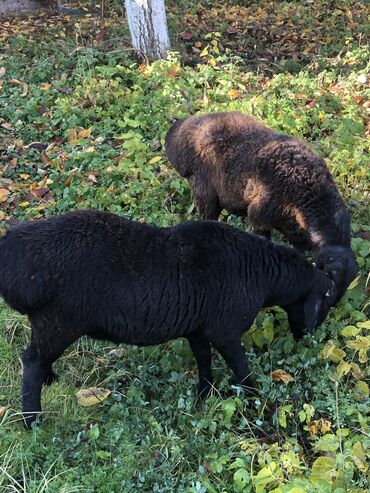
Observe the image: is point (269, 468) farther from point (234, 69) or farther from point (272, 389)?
point (234, 69)

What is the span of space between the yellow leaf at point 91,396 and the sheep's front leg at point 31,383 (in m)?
0.31

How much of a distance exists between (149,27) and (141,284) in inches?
242

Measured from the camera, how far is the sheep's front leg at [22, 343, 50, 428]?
3965 mm

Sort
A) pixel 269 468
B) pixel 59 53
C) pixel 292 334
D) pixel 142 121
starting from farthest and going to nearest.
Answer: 1. pixel 59 53
2. pixel 142 121
3. pixel 292 334
4. pixel 269 468

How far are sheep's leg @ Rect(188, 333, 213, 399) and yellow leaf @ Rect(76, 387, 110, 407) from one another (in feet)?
2.30

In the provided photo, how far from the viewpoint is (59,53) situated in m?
9.31

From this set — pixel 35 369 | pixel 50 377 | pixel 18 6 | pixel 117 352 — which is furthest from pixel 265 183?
pixel 18 6

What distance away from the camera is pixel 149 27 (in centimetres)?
876

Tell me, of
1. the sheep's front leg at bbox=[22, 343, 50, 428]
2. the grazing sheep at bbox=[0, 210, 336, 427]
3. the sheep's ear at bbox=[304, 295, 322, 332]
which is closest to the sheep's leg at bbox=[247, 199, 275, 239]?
the grazing sheep at bbox=[0, 210, 336, 427]

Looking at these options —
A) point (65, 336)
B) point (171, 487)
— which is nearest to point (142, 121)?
point (65, 336)

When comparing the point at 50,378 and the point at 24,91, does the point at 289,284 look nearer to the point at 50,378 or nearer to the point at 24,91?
the point at 50,378

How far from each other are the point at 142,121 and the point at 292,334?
399 centimetres

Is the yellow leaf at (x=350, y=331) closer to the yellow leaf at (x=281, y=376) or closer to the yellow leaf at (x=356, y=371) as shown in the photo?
the yellow leaf at (x=356, y=371)

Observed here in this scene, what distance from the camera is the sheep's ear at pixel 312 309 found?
429cm
